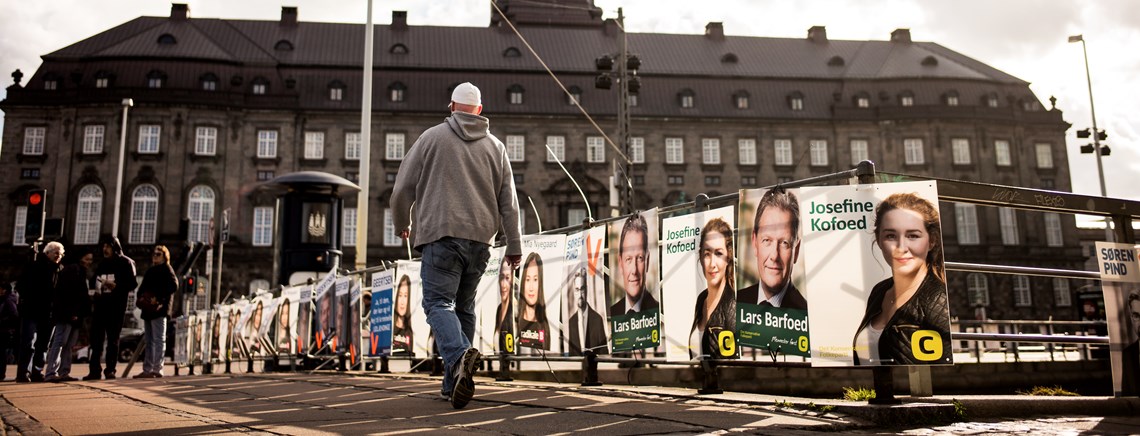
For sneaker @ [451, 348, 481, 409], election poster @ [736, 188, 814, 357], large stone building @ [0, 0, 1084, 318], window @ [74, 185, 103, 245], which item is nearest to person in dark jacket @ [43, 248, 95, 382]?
sneaker @ [451, 348, 481, 409]

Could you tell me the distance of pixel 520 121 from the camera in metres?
54.9

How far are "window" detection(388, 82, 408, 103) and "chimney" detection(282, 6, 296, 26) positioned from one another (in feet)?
30.1

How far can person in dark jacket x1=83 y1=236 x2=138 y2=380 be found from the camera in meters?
11.8

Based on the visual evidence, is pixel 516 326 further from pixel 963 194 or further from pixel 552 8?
pixel 552 8

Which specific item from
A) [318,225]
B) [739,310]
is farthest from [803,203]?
[318,225]

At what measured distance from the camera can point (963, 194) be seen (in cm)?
547

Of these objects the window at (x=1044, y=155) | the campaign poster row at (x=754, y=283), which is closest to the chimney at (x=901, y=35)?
the window at (x=1044, y=155)

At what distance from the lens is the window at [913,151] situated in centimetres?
5691

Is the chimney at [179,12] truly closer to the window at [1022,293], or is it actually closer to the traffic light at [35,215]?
the traffic light at [35,215]

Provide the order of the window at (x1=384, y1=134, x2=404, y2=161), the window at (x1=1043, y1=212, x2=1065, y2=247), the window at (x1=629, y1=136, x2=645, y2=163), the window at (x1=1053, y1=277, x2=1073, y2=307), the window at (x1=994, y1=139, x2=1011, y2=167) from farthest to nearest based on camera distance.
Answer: the window at (x1=1043, y1=212, x2=1065, y2=247) → the window at (x1=994, y1=139, x2=1011, y2=167) → the window at (x1=1053, y1=277, x2=1073, y2=307) → the window at (x1=629, y1=136, x2=645, y2=163) → the window at (x1=384, y1=134, x2=404, y2=161)

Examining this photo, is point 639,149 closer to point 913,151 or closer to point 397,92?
point 397,92

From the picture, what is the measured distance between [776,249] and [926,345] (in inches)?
40.3

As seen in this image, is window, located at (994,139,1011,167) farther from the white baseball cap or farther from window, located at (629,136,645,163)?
the white baseball cap

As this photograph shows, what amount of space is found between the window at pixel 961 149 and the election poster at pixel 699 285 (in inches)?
2194
